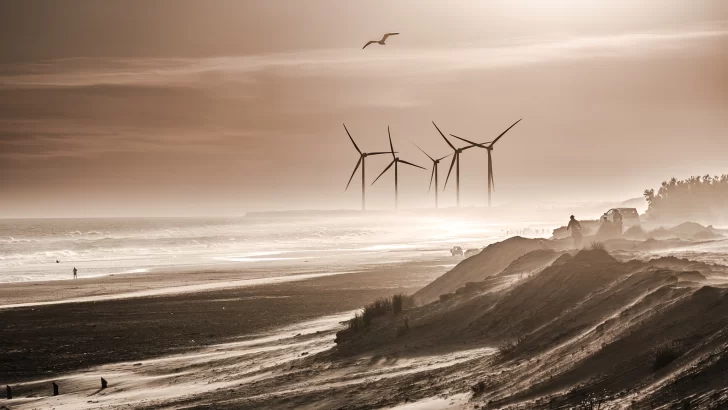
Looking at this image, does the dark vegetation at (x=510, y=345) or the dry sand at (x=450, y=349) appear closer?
the dry sand at (x=450, y=349)

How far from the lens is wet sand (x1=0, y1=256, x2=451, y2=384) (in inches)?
1292

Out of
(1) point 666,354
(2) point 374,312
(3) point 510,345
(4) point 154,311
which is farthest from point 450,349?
(4) point 154,311

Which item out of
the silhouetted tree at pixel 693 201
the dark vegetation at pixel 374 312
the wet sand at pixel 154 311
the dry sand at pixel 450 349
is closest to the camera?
the dry sand at pixel 450 349

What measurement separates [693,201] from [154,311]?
261 feet

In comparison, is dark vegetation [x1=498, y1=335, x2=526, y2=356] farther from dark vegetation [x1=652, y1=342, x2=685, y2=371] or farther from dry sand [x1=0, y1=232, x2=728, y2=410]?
dark vegetation [x1=652, y1=342, x2=685, y2=371]

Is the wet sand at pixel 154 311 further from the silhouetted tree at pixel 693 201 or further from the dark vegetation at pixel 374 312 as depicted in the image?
the silhouetted tree at pixel 693 201

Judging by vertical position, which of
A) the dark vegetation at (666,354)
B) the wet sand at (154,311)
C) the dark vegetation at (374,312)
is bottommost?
the wet sand at (154,311)

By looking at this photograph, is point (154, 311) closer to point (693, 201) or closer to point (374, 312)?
point (374, 312)

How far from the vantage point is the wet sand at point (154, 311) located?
32.8m

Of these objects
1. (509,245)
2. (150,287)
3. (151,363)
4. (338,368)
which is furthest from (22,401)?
(150,287)

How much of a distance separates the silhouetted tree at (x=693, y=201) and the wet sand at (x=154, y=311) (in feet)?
154

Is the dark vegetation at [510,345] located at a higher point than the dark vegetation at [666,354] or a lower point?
lower

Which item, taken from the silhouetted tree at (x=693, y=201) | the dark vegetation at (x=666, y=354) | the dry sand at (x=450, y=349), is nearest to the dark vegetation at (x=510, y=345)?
the dry sand at (x=450, y=349)

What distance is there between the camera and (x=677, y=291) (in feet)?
62.2
